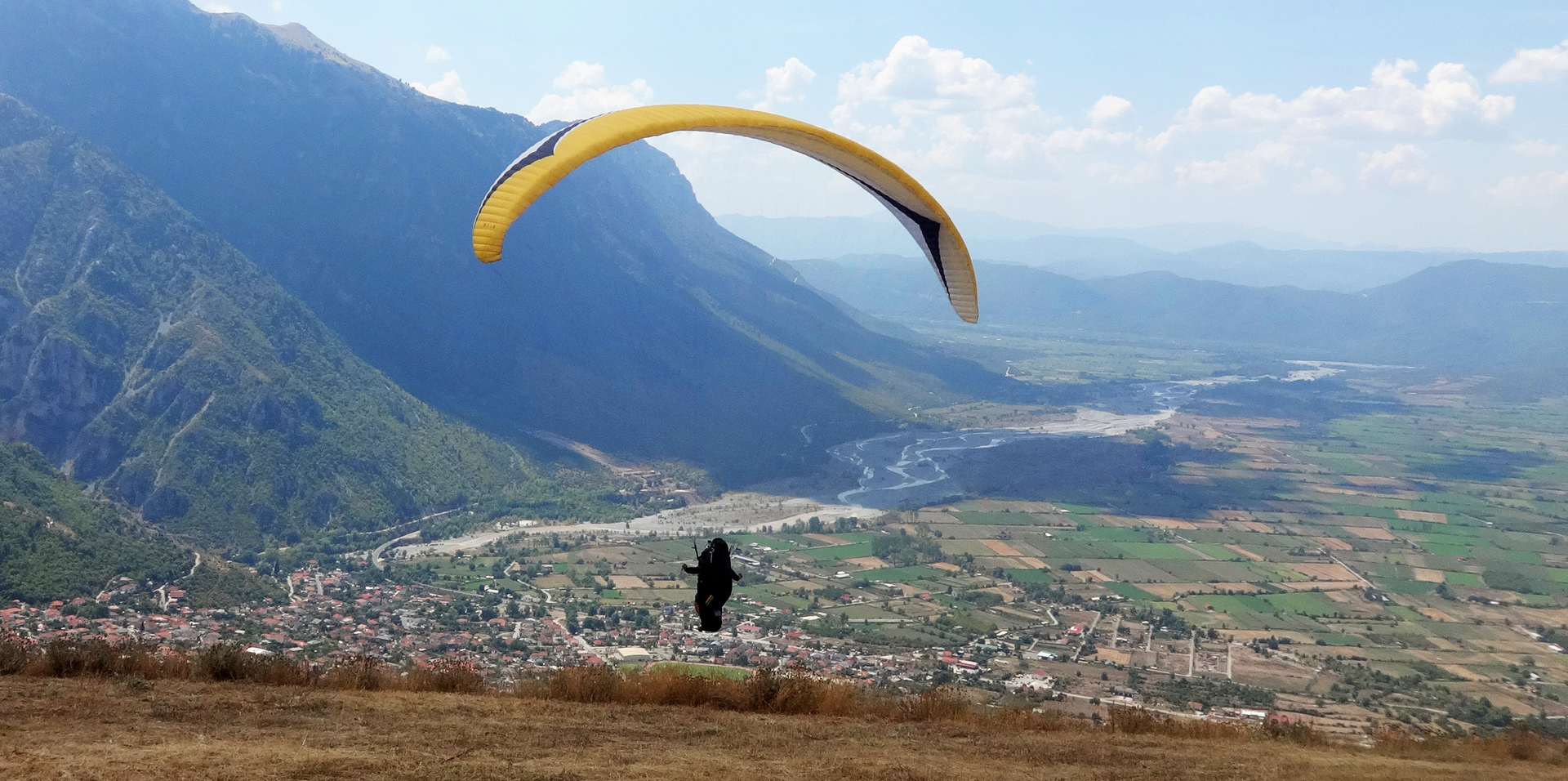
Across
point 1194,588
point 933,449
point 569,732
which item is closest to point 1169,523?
point 1194,588

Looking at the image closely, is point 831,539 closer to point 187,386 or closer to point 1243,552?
point 1243,552

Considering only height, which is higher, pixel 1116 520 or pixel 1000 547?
pixel 1000 547

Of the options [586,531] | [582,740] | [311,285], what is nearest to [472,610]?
[586,531]

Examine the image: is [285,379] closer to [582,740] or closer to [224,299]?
[224,299]

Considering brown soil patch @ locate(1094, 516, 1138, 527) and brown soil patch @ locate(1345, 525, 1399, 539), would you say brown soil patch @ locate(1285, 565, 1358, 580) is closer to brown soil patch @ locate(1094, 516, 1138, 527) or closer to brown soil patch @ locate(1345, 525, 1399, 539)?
brown soil patch @ locate(1345, 525, 1399, 539)

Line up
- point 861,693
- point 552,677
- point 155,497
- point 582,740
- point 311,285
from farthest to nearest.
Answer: point 311,285, point 155,497, point 861,693, point 552,677, point 582,740

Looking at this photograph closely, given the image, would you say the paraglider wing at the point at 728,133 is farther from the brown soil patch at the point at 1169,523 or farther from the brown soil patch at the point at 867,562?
the brown soil patch at the point at 1169,523

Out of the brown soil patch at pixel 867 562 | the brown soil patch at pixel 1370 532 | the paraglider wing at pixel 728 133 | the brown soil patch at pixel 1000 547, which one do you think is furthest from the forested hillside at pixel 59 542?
the brown soil patch at pixel 1370 532
